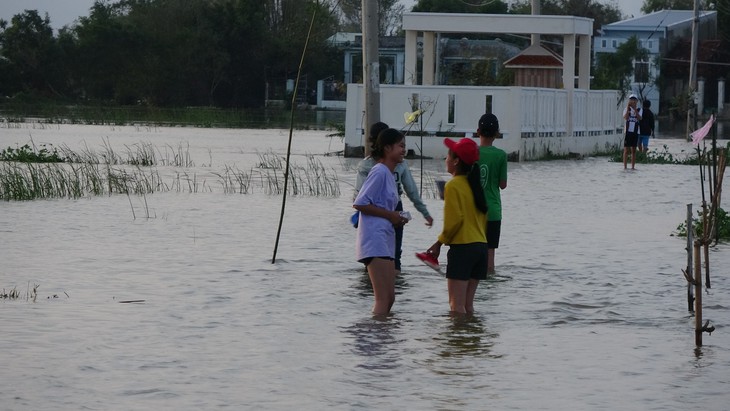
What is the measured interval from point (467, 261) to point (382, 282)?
67 cm

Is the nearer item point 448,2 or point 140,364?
point 140,364

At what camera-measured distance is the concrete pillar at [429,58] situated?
38.7 meters

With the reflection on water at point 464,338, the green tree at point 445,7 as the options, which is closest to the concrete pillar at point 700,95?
the green tree at point 445,7

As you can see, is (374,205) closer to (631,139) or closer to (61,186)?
(61,186)

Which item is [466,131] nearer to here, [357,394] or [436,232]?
[436,232]

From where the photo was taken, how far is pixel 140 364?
911 cm

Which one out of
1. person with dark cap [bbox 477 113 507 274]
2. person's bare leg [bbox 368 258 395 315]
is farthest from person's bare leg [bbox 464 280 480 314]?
person with dark cap [bbox 477 113 507 274]

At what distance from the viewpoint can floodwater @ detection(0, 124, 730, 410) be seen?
27.8 ft

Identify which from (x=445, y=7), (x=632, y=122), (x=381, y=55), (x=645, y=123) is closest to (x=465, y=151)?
(x=632, y=122)

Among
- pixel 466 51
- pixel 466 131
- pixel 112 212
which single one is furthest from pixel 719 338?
pixel 466 51

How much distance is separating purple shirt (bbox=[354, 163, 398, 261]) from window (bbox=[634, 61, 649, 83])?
8795 centimetres

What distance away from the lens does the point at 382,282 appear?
10.6 metres

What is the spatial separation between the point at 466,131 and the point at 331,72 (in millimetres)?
71296

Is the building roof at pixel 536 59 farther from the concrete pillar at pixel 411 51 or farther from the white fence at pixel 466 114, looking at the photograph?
the concrete pillar at pixel 411 51
